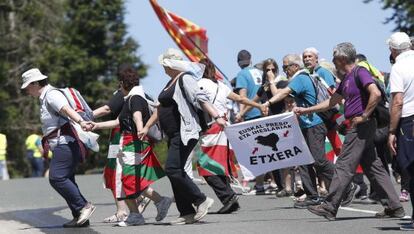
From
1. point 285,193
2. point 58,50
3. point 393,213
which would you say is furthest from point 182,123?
point 58,50

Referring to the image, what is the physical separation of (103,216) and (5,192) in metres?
6.50

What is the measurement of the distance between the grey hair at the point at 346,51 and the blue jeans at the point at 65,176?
10.1 feet

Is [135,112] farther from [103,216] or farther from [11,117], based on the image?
[11,117]

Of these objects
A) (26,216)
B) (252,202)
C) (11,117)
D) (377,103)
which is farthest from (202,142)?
(11,117)

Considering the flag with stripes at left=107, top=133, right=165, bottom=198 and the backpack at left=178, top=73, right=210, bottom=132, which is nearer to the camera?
the backpack at left=178, top=73, right=210, bottom=132

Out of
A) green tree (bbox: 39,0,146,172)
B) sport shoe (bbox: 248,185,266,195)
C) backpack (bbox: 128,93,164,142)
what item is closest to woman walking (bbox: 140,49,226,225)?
backpack (bbox: 128,93,164,142)

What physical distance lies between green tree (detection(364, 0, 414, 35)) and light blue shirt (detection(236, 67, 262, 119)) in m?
29.8

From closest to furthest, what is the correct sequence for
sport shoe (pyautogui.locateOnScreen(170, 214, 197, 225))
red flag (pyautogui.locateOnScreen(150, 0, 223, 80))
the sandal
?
1. sport shoe (pyautogui.locateOnScreen(170, 214, 197, 225))
2. the sandal
3. red flag (pyautogui.locateOnScreen(150, 0, 223, 80))

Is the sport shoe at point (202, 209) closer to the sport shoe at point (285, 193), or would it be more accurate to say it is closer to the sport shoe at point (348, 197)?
the sport shoe at point (348, 197)

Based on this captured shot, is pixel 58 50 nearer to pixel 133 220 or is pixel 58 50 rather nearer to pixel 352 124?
pixel 133 220

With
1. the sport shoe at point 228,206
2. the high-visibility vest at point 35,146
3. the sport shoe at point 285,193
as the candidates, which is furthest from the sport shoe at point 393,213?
the high-visibility vest at point 35,146

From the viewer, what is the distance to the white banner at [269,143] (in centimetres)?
1441

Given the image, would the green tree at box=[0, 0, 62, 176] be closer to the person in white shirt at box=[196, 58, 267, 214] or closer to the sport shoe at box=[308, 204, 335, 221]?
the person in white shirt at box=[196, 58, 267, 214]

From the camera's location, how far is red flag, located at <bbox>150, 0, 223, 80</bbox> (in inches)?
1021
